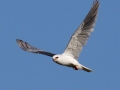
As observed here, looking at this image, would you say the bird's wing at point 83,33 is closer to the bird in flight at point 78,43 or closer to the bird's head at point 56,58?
the bird in flight at point 78,43

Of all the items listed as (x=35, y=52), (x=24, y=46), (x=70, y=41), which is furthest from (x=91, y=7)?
(x=24, y=46)

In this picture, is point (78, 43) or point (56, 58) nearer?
point (56, 58)

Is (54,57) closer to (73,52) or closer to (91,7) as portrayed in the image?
(73,52)

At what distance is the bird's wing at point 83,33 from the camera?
702 inches

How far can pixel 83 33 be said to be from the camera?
1786 centimetres

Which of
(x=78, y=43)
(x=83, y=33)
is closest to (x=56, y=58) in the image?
(x=78, y=43)

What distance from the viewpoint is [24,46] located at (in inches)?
849

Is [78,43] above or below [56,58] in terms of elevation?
above

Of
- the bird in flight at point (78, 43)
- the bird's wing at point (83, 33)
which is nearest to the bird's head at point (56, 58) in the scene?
the bird in flight at point (78, 43)

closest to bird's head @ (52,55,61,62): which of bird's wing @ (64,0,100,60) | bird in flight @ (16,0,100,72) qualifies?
bird in flight @ (16,0,100,72)

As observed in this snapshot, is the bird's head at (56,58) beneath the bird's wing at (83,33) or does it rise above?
beneath

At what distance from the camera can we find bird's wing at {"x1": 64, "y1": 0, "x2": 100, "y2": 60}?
17.8 m

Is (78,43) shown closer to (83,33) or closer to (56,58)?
(83,33)

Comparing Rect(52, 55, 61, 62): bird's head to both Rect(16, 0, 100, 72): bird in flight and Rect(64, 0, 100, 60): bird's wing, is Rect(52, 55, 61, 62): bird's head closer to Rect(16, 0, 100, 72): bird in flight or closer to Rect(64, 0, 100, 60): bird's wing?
Rect(16, 0, 100, 72): bird in flight
